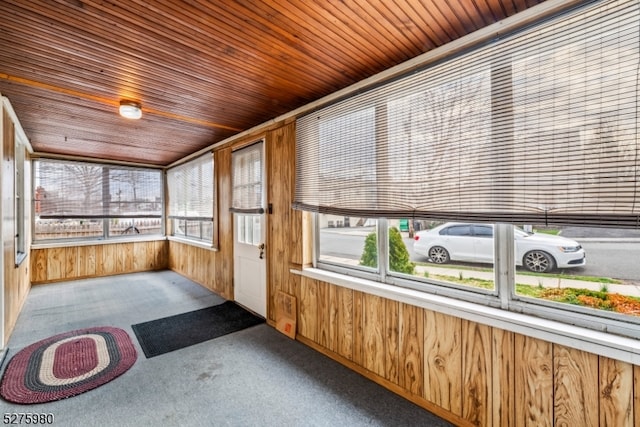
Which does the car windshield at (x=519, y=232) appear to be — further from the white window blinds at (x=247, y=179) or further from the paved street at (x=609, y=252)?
the white window blinds at (x=247, y=179)

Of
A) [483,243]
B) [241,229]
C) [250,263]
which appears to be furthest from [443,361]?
[241,229]

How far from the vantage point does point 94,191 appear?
5.48m

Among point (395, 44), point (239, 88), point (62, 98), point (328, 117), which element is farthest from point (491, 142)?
point (62, 98)

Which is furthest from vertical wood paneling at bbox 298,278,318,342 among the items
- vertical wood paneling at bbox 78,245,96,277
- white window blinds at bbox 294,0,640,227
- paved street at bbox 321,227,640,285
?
vertical wood paneling at bbox 78,245,96,277

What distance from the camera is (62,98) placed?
2.62 m

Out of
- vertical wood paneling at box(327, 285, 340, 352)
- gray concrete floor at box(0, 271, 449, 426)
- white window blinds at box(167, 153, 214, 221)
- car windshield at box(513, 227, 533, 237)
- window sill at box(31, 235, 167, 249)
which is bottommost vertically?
gray concrete floor at box(0, 271, 449, 426)

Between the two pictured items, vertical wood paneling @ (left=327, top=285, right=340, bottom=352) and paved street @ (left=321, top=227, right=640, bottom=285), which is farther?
vertical wood paneling @ (left=327, top=285, right=340, bottom=352)

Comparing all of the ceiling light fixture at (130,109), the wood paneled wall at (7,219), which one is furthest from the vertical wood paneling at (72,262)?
the ceiling light fixture at (130,109)

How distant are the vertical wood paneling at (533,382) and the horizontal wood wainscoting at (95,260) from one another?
21.2 feet

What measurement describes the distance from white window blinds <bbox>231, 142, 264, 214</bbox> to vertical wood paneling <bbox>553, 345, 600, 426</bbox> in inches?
110

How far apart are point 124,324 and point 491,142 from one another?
4.01 metres

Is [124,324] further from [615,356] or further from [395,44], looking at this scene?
[615,356]

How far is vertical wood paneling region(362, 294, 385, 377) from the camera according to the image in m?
2.14

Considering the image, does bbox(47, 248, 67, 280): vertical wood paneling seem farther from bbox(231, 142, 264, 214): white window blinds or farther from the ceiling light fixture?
the ceiling light fixture
